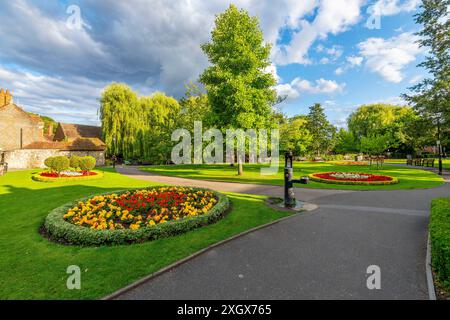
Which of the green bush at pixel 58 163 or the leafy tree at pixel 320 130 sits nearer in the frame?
the green bush at pixel 58 163

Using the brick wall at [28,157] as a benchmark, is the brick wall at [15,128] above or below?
above

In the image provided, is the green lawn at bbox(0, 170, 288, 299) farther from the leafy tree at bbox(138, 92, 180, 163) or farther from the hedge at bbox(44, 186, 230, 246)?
the leafy tree at bbox(138, 92, 180, 163)

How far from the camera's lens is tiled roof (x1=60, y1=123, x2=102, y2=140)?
41.8 meters

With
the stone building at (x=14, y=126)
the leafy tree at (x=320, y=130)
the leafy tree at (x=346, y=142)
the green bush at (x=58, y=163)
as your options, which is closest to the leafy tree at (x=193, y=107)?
the green bush at (x=58, y=163)

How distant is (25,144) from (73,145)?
6997mm

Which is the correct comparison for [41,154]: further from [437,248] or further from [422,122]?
[422,122]

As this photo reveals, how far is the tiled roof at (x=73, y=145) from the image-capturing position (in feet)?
112

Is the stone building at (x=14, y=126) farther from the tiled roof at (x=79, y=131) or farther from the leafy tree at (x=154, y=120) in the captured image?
the leafy tree at (x=154, y=120)

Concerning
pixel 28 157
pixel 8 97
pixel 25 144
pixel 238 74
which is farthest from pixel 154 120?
pixel 238 74

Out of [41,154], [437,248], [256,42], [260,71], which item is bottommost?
A: [437,248]

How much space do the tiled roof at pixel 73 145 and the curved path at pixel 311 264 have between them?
39.6 meters

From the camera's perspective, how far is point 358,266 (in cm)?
459
